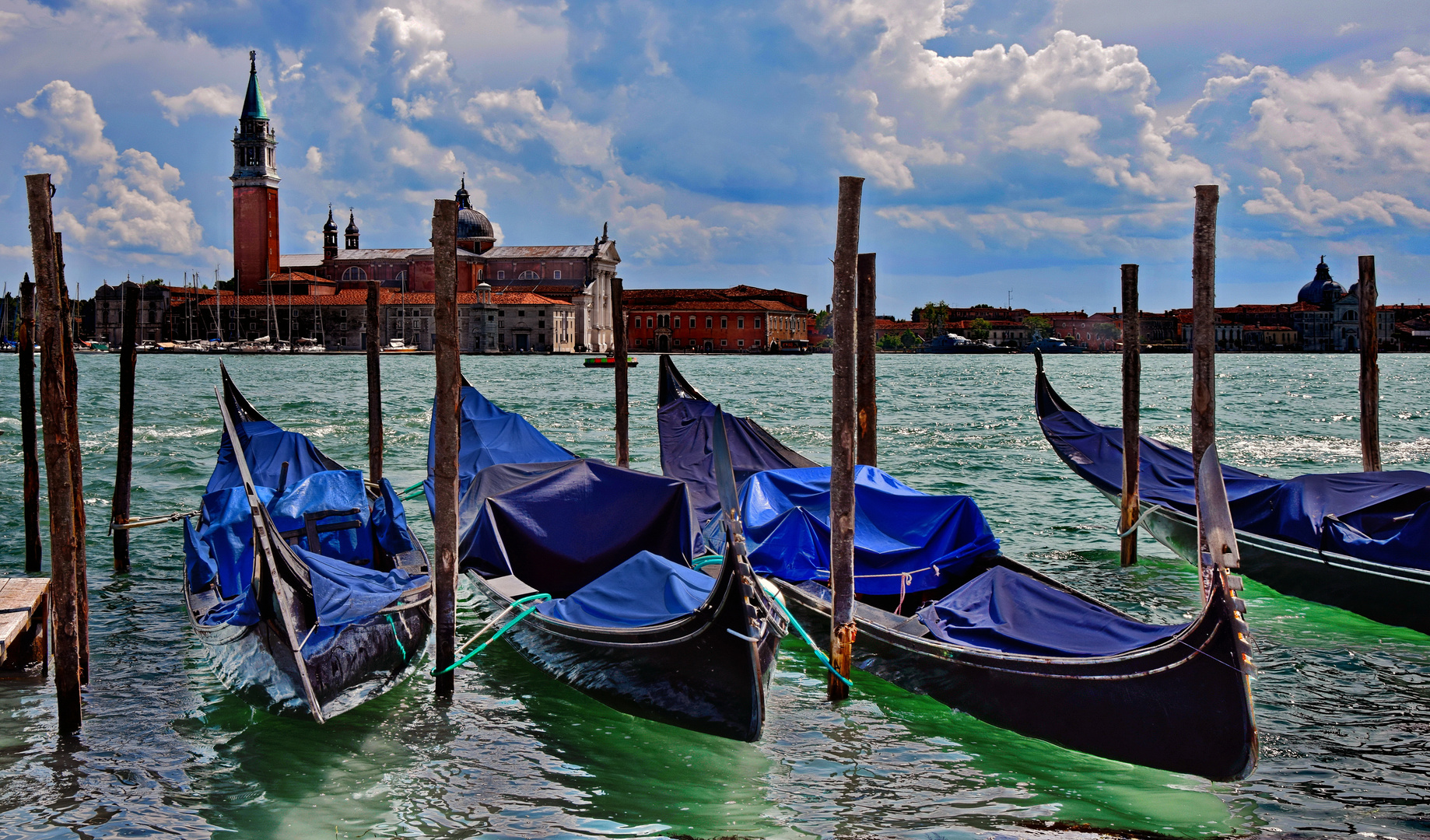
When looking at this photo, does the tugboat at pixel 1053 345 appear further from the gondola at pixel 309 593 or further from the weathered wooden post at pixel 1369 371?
the gondola at pixel 309 593

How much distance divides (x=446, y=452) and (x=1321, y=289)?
275 ft

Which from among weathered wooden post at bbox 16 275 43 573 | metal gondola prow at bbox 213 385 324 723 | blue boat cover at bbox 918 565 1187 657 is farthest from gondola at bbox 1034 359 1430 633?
weathered wooden post at bbox 16 275 43 573

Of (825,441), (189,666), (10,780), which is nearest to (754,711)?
(10,780)

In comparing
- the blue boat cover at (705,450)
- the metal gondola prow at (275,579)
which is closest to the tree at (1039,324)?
the blue boat cover at (705,450)

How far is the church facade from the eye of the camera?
56.5m

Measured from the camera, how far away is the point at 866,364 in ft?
23.7

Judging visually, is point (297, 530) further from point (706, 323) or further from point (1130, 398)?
point (706, 323)

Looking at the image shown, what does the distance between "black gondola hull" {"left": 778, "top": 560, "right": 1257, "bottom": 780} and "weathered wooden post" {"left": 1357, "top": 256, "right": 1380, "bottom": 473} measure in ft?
15.5

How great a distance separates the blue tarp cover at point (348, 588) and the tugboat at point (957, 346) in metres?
71.6

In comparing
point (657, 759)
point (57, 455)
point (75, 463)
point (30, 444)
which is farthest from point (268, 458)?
point (657, 759)

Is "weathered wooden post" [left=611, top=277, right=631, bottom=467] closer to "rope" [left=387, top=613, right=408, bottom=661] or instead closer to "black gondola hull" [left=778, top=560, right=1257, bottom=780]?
"rope" [left=387, top=613, right=408, bottom=661]

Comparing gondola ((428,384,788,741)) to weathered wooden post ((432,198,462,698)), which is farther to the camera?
weathered wooden post ((432,198,462,698))

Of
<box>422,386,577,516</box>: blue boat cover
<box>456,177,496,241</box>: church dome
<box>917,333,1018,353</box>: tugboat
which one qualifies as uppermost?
<box>456,177,496,241</box>: church dome

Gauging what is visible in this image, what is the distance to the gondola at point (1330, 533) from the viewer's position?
5254 mm
